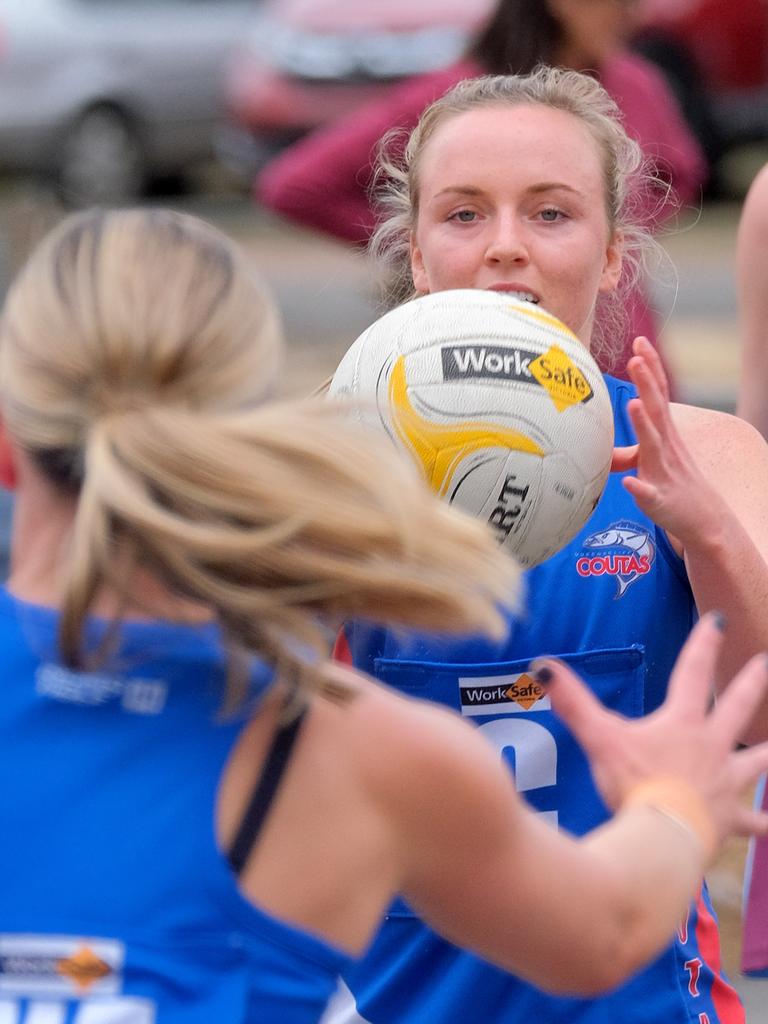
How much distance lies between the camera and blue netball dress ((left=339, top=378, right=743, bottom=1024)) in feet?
9.14

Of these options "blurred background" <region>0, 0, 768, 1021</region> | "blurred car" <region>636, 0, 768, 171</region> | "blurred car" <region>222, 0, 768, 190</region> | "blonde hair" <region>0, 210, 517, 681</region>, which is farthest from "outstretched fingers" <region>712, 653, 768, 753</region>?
"blurred car" <region>636, 0, 768, 171</region>

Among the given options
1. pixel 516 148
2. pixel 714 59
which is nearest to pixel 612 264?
pixel 516 148


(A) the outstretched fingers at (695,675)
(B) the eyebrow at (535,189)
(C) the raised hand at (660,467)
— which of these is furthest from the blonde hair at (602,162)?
(A) the outstretched fingers at (695,675)

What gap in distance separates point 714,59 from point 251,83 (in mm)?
3612

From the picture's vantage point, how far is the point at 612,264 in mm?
3234

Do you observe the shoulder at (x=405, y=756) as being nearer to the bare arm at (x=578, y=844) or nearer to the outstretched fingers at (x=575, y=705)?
the bare arm at (x=578, y=844)

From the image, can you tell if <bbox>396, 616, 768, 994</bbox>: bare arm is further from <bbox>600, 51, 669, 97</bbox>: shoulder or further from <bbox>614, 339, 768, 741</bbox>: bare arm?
<bbox>600, 51, 669, 97</bbox>: shoulder

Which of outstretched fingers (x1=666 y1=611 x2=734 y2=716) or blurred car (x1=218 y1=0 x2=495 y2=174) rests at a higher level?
outstretched fingers (x1=666 y1=611 x2=734 y2=716)

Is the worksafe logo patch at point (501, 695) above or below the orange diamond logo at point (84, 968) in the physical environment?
below

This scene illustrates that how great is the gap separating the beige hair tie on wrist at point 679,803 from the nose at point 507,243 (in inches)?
43.7

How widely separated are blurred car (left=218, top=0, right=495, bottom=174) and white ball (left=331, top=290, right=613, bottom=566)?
38.9ft

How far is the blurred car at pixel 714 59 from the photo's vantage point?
14.7 m

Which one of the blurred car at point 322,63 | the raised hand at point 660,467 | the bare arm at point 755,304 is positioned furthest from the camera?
the blurred car at point 322,63

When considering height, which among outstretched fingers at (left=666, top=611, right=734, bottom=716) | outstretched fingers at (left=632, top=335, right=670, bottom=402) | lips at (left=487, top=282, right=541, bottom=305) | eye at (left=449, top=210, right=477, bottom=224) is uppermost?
outstretched fingers at (left=632, top=335, right=670, bottom=402)
